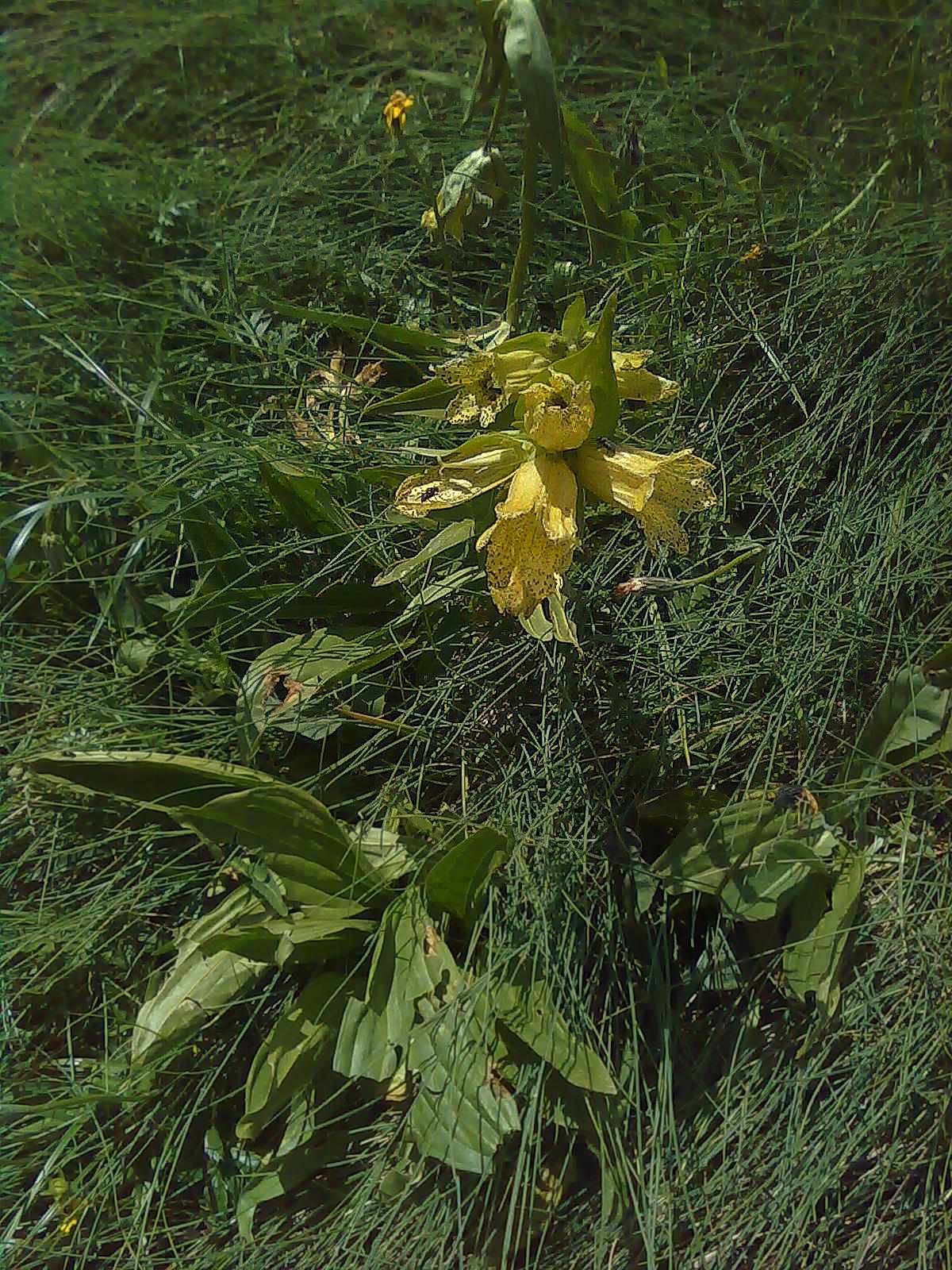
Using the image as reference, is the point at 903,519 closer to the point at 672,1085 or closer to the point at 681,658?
the point at 681,658

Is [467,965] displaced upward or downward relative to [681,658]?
downward

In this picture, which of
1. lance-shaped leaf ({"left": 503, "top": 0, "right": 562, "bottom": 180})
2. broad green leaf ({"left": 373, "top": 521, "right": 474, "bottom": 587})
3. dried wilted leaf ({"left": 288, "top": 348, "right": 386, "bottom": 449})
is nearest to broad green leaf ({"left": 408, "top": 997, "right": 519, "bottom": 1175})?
broad green leaf ({"left": 373, "top": 521, "right": 474, "bottom": 587})

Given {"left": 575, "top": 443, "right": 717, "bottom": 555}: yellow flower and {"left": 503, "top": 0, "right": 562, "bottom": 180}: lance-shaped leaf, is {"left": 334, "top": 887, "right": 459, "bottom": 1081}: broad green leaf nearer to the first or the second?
{"left": 575, "top": 443, "right": 717, "bottom": 555}: yellow flower

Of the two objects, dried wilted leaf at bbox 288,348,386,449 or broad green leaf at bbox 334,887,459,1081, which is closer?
broad green leaf at bbox 334,887,459,1081

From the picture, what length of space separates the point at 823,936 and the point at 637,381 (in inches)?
21.8

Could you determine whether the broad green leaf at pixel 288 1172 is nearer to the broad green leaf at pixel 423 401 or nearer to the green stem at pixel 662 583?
the green stem at pixel 662 583

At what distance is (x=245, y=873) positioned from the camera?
1.05 metres

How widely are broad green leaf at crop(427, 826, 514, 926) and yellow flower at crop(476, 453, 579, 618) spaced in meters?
0.27

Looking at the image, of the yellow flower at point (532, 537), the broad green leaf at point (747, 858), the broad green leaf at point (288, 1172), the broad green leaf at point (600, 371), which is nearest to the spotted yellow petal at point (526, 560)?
the yellow flower at point (532, 537)

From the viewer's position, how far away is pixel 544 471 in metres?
0.81

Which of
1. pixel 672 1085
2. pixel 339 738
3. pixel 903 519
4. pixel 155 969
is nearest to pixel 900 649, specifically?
pixel 903 519

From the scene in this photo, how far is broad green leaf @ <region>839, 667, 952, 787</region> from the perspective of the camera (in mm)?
1012

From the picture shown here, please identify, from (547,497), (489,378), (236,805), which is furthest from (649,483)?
(236,805)

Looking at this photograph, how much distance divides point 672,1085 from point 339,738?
1.63 ft
